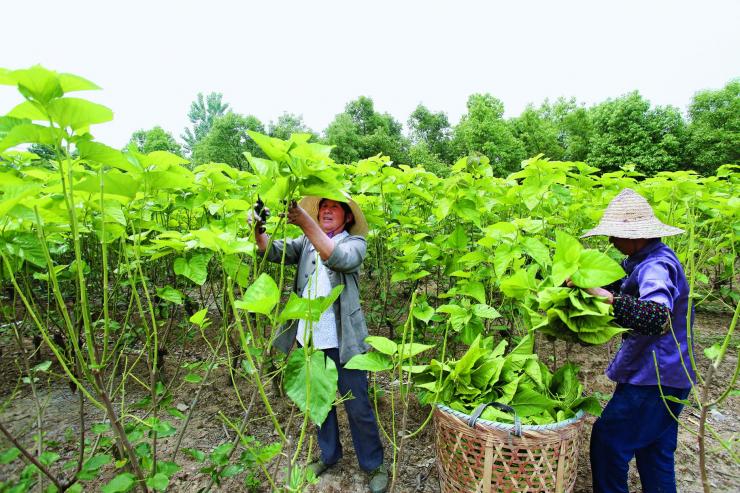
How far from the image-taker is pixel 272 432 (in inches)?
113

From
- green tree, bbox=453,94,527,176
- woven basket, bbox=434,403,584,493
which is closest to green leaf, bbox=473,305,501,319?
woven basket, bbox=434,403,584,493

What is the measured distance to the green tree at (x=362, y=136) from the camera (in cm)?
2855

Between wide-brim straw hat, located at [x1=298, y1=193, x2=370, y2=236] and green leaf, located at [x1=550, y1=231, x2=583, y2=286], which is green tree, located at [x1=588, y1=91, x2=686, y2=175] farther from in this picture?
green leaf, located at [x1=550, y1=231, x2=583, y2=286]

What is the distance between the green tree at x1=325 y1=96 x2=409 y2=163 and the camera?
28555 mm

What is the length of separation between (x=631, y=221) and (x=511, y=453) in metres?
1.18

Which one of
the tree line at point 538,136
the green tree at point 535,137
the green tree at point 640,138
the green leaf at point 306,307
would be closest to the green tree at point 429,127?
the tree line at point 538,136

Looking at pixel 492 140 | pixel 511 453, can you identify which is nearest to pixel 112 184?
pixel 511 453

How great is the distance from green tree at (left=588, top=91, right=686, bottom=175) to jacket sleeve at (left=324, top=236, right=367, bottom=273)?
90.5ft

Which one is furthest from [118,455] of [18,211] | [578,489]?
[578,489]

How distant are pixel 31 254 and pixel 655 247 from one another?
252 centimetres

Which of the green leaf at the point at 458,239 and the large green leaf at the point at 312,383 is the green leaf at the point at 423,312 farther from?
the large green leaf at the point at 312,383

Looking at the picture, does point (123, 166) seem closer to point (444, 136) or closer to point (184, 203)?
point (184, 203)

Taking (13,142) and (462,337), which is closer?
(13,142)

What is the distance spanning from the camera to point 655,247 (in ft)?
6.26
